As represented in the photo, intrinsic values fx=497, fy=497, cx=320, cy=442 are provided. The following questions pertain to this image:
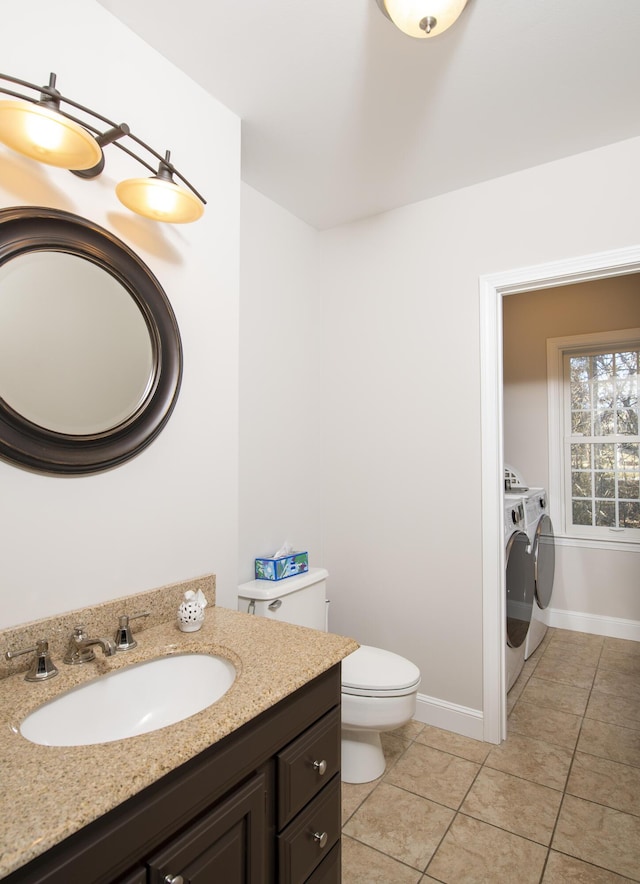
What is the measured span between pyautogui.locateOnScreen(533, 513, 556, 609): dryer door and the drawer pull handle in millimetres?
2221

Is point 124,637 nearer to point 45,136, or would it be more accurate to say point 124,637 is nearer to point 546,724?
point 45,136

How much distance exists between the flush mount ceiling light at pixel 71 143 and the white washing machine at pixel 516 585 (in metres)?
1.97

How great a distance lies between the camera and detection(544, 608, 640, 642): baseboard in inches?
136

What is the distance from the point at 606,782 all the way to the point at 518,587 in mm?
941

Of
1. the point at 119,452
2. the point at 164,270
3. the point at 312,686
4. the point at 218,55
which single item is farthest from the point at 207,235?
the point at 312,686

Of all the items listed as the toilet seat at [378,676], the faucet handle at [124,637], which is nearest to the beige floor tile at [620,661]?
the toilet seat at [378,676]

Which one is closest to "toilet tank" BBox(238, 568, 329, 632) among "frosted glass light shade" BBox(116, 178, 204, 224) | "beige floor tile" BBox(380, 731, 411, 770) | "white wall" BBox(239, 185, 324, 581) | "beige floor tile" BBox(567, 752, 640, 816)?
"white wall" BBox(239, 185, 324, 581)

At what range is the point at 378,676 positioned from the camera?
195cm

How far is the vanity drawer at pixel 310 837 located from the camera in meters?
1.06

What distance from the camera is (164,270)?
156 centimetres

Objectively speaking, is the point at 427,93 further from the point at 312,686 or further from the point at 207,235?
the point at 312,686

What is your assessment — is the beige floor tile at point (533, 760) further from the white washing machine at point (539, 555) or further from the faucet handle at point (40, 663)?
the faucet handle at point (40, 663)

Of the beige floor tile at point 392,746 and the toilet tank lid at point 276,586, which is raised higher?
the toilet tank lid at point 276,586

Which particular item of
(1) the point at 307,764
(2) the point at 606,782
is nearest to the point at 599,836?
(2) the point at 606,782
